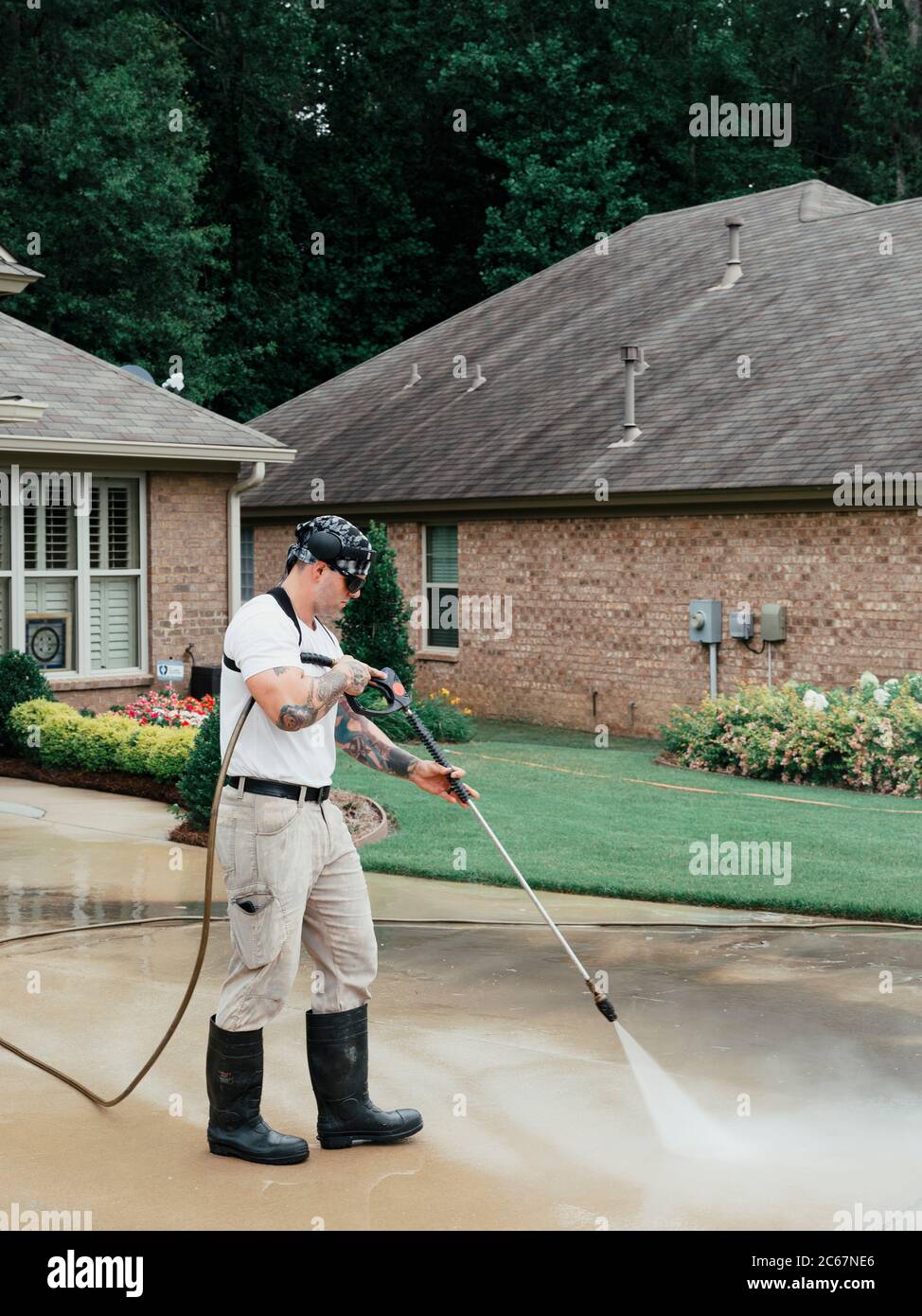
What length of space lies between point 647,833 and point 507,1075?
5.49 m

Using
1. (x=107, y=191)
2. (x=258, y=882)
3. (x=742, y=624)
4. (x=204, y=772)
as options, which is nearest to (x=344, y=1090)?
(x=258, y=882)

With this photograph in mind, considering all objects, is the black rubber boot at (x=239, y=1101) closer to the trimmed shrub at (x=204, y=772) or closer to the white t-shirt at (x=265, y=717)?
the white t-shirt at (x=265, y=717)

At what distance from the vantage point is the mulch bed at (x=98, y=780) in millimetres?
13273

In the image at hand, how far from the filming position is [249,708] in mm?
5141

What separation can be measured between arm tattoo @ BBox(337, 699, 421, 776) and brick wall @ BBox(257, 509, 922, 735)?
11970mm

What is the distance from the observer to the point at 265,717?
514cm

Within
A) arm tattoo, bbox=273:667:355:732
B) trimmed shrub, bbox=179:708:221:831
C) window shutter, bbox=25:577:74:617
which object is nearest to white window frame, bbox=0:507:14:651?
window shutter, bbox=25:577:74:617

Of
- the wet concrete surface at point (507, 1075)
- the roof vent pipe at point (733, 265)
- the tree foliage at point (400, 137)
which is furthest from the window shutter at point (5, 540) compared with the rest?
the tree foliage at point (400, 137)

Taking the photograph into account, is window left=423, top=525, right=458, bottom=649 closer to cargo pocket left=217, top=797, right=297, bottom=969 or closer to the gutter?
the gutter

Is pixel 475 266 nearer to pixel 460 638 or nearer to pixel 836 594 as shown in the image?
pixel 460 638

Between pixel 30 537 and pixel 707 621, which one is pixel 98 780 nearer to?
pixel 30 537

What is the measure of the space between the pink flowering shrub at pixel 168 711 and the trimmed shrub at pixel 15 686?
0.80 metres

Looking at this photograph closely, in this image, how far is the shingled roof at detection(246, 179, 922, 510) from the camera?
18453 millimetres

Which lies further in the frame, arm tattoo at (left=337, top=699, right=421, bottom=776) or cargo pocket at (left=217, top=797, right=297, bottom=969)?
arm tattoo at (left=337, top=699, right=421, bottom=776)
